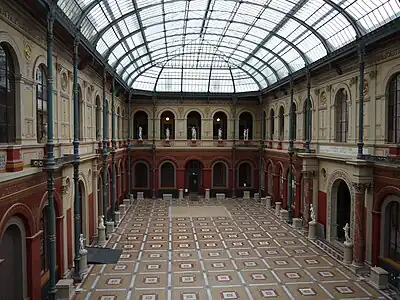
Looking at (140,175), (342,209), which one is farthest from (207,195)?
(342,209)

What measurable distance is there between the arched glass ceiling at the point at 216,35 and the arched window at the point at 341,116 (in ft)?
10.0

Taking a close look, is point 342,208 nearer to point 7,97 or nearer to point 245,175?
point 245,175

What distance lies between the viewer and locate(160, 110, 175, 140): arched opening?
3933 cm

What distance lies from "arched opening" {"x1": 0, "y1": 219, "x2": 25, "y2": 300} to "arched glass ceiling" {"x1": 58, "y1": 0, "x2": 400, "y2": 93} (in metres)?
9.21

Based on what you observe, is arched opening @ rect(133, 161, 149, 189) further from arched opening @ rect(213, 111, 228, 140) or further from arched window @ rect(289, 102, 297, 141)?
arched window @ rect(289, 102, 297, 141)

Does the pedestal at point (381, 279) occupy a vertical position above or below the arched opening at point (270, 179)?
below

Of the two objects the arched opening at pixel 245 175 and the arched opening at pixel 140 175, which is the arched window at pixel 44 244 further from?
the arched opening at pixel 245 175

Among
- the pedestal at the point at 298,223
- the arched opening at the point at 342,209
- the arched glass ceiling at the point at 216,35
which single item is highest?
the arched glass ceiling at the point at 216,35

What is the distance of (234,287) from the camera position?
1552 cm

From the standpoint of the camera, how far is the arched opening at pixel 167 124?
3933 centimetres

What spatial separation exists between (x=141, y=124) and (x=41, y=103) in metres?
24.9

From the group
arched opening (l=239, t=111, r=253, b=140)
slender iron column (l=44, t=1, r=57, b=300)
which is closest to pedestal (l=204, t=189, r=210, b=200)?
arched opening (l=239, t=111, r=253, b=140)

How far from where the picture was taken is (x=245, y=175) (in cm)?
→ 4006

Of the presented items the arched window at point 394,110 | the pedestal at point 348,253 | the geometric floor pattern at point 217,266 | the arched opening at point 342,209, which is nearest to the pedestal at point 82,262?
the geometric floor pattern at point 217,266
